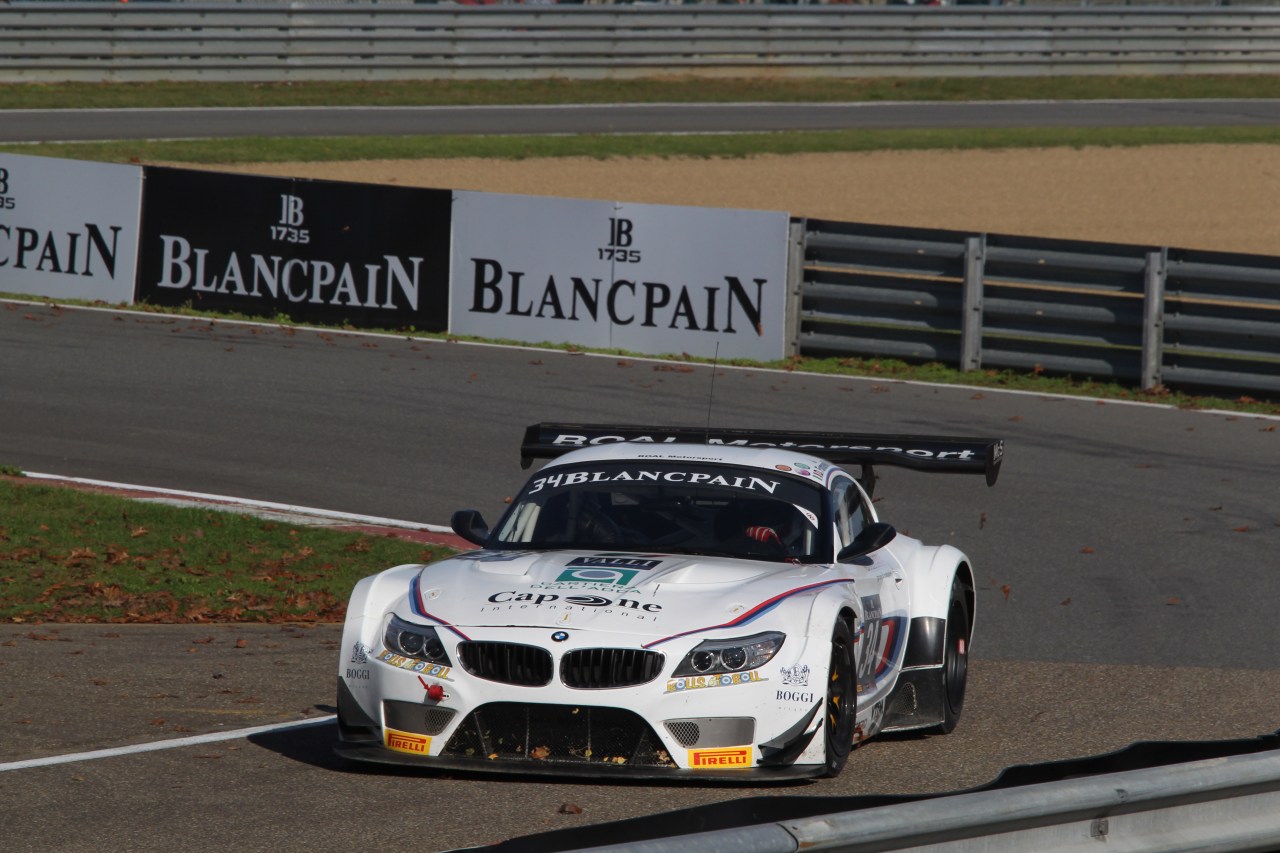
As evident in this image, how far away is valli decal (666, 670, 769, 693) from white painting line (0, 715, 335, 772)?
2.18 meters

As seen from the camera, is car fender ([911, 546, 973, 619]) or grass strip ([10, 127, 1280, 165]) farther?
grass strip ([10, 127, 1280, 165])

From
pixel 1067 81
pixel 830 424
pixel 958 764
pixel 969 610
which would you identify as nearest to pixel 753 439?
pixel 969 610

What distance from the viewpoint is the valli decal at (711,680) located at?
735 cm

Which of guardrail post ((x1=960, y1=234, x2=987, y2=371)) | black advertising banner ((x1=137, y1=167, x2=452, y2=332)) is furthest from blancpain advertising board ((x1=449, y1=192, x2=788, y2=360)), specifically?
guardrail post ((x1=960, y1=234, x2=987, y2=371))

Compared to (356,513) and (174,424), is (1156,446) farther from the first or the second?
(174,424)

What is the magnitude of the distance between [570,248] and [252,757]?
48.0ft

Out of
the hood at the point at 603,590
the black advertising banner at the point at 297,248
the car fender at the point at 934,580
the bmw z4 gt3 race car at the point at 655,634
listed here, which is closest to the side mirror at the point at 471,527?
the bmw z4 gt3 race car at the point at 655,634

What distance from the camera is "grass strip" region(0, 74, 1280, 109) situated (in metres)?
Answer: 38.2

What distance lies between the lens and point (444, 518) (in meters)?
14.8

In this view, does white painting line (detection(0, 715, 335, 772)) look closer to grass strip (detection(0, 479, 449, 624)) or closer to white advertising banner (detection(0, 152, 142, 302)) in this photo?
grass strip (detection(0, 479, 449, 624))

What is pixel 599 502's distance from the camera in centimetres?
881

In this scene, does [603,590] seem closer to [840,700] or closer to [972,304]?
[840,700]

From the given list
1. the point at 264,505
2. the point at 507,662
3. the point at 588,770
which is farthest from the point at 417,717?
the point at 264,505

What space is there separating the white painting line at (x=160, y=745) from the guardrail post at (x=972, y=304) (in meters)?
13.4
